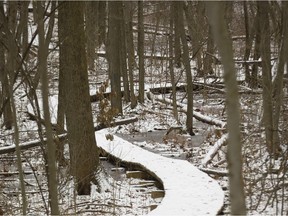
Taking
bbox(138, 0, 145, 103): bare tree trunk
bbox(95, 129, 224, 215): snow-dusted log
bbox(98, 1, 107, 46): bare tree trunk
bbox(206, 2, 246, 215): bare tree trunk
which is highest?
bbox(98, 1, 107, 46): bare tree trunk

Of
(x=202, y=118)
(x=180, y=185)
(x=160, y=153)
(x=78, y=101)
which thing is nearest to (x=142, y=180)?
(x=180, y=185)

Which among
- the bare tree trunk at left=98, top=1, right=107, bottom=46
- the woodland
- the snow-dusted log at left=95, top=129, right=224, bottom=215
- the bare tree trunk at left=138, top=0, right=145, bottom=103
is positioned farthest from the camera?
the bare tree trunk at left=98, top=1, right=107, bottom=46

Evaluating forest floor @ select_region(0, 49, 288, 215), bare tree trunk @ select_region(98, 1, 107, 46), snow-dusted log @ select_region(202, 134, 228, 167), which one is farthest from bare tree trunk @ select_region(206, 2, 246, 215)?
bare tree trunk @ select_region(98, 1, 107, 46)

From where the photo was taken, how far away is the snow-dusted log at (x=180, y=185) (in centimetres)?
635

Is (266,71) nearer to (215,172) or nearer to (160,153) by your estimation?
(215,172)

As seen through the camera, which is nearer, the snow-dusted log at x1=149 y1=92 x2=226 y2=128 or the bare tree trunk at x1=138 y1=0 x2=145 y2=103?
the snow-dusted log at x1=149 y1=92 x2=226 y2=128

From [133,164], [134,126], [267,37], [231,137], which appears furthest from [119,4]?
[231,137]

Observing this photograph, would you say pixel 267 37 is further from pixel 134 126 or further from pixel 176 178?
pixel 134 126

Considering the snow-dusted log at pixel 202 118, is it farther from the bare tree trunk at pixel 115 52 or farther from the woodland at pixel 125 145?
the bare tree trunk at pixel 115 52

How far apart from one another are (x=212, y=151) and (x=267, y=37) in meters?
2.47

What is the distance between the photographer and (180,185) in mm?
7504

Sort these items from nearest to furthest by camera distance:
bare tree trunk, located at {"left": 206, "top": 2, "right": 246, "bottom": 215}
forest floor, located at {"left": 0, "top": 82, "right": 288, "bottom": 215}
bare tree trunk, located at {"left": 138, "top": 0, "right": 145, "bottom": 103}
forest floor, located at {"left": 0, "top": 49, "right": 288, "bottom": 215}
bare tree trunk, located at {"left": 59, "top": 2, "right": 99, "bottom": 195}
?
bare tree trunk, located at {"left": 206, "top": 2, "right": 246, "bottom": 215} < forest floor, located at {"left": 0, "top": 49, "right": 288, "bottom": 215} < forest floor, located at {"left": 0, "top": 82, "right": 288, "bottom": 215} < bare tree trunk, located at {"left": 59, "top": 2, "right": 99, "bottom": 195} < bare tree trunk, located at {"left": 138, "top": 0, "right": 145, "bottom": 103}

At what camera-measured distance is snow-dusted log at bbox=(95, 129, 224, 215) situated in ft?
20.8

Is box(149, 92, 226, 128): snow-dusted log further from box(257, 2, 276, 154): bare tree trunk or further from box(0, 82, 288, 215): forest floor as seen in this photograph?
box(257, 2, 276, 154): bare tree trunk
